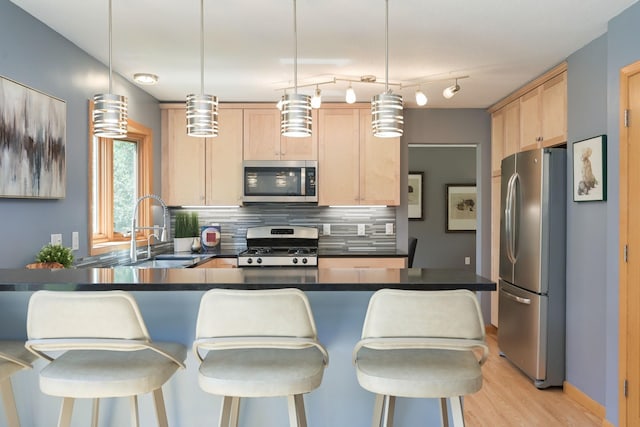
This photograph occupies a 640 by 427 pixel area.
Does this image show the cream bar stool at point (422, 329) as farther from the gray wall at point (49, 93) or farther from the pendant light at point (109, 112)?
the gray wall at point (49, 93)

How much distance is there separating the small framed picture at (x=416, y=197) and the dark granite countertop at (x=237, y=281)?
494 cm

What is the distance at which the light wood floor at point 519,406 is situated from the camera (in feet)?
9.98

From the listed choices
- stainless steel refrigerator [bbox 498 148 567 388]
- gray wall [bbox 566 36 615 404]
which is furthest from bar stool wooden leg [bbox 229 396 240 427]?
stainless steel refrigerator [bbox 498 148 567 388]

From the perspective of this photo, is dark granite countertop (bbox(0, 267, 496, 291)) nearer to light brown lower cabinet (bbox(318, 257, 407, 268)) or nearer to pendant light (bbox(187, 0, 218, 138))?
pendant light (bbox(187, 0, 218, 138))

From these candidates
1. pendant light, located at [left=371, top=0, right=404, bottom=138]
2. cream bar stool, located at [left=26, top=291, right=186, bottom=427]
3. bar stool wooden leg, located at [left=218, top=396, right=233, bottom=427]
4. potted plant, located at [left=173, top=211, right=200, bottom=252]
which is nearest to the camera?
cream bar stool, located at [left=26, top=291, right=186, bottom=427]

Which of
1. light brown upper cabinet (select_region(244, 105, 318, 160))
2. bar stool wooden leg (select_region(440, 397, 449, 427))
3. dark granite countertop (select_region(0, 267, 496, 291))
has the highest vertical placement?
light brown upper cabinet (select_region(244, 105, 318, 160))

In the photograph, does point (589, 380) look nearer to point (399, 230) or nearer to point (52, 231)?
point (399, 230)

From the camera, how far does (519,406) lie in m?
3.29

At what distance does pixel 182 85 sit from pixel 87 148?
1.15 m

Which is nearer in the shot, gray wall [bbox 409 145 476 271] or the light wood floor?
the light wood floor

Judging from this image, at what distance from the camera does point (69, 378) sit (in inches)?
65.6

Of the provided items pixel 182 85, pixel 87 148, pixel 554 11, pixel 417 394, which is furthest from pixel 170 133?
pixel 417 394

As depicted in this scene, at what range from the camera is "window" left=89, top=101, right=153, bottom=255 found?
12.9ft

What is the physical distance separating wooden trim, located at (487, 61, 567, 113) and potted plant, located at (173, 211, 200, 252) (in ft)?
10.7
